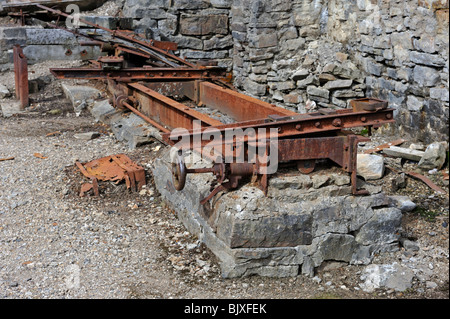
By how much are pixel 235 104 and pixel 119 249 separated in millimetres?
2421

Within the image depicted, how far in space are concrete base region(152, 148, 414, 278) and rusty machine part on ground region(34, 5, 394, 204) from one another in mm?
111

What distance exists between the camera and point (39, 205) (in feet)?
18.1

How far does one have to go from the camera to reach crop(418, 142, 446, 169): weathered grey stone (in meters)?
6.19

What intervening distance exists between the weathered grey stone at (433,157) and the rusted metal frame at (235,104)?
1.78 metres

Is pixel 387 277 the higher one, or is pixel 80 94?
pixel 80 94

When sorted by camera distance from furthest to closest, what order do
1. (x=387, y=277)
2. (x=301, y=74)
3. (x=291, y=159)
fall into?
(x=301, y=74) → (x=291, y=159) → (x=387, y=277)

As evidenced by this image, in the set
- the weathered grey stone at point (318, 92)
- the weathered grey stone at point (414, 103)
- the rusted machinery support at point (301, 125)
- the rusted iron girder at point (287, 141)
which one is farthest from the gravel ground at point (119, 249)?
the weathered grey stone at point (318, 92)

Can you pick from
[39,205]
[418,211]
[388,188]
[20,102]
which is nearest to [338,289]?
[418,211]

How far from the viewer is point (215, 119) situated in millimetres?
6496

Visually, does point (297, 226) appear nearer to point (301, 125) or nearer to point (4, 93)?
point (301, 125)

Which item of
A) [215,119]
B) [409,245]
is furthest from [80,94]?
[409,245]

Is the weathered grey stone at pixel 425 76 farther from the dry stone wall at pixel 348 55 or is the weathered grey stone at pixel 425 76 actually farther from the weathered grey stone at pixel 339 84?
the weathered grey stone at pixel 339 84

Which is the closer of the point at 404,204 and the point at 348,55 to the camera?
the point at 404,204

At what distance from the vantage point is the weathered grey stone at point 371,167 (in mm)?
6102
